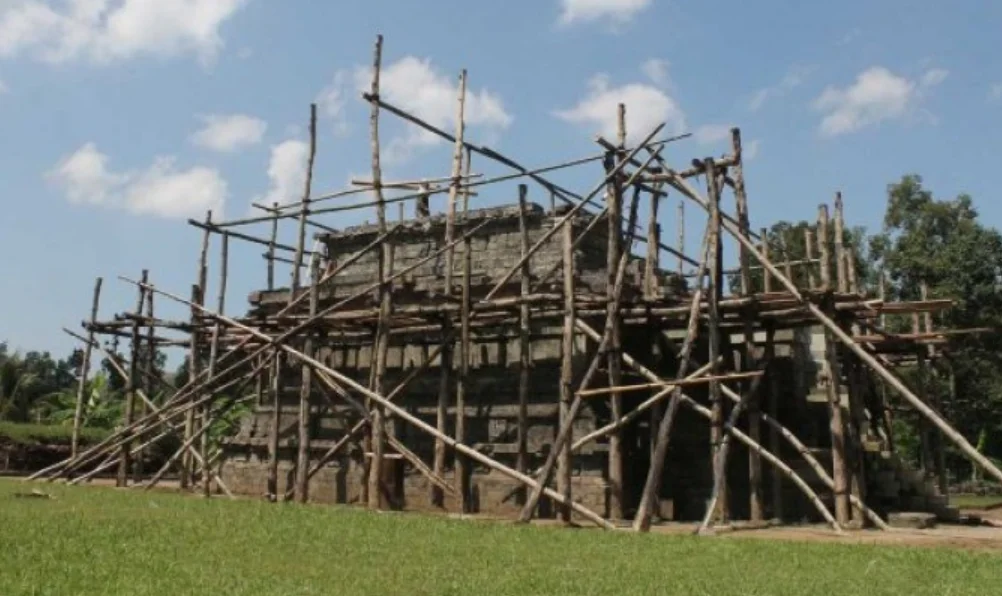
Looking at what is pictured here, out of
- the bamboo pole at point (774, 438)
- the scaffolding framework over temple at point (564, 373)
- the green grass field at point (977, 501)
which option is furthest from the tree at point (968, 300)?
the bamboo pole at point (774, 438)

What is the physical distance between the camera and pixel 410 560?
9609 mm

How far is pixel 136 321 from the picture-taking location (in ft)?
68.6

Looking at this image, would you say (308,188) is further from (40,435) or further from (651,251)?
(40,435)

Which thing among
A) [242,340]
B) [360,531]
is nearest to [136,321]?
[242,340]

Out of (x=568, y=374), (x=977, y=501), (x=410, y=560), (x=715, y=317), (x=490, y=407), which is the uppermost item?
(x=715, y=317)

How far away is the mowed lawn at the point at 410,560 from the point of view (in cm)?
798

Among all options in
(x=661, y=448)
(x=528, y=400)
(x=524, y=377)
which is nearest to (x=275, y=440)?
(x=528, y=400)

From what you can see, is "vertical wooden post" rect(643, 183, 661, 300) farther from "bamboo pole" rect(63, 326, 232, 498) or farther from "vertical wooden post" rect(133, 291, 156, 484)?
"vertical wooden post" rect(133, 291, 156, 484)

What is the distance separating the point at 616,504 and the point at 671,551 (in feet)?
13.7

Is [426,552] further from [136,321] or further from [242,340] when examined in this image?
[136,321]

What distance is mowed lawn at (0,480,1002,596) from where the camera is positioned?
7.98m

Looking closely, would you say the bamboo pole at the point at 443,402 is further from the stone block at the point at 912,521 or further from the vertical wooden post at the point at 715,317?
the stone block at the point at 912,521

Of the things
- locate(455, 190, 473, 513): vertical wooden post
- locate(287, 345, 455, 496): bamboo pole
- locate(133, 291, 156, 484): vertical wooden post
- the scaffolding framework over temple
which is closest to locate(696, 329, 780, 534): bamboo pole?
the scaffolding framework over temple

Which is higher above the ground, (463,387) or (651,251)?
(651,251)
